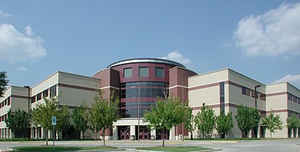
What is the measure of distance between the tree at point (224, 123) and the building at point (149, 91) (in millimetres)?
3435

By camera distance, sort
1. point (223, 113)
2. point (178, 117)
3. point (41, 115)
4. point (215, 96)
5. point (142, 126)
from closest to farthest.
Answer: point (178, 117) < point (41, 115) < point (223, 113) < point (215, 96) < point (142, 126)

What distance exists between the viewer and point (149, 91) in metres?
64.9

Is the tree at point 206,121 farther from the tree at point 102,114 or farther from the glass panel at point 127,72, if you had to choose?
the tree at point 102,114

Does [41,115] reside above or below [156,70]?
below

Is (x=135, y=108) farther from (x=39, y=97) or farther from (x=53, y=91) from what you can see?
(x=39, y=97)

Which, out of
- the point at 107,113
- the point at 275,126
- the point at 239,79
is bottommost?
the point at 275,126

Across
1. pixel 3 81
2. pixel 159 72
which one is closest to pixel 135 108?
pixel 159 72

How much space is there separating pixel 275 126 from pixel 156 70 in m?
26.1

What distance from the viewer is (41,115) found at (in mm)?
36062

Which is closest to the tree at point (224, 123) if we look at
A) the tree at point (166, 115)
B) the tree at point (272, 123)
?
the tree at point (272, 123)

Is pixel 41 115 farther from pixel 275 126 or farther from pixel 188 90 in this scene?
pixel 275 126

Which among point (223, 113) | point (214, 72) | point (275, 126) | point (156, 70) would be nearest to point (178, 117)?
point (223, 113)

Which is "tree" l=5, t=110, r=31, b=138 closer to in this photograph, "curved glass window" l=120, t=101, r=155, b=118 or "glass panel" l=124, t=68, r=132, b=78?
"curved glass window" l=120, t=101, r=155, b=118

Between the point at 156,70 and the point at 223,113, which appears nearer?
the point at 223,113
